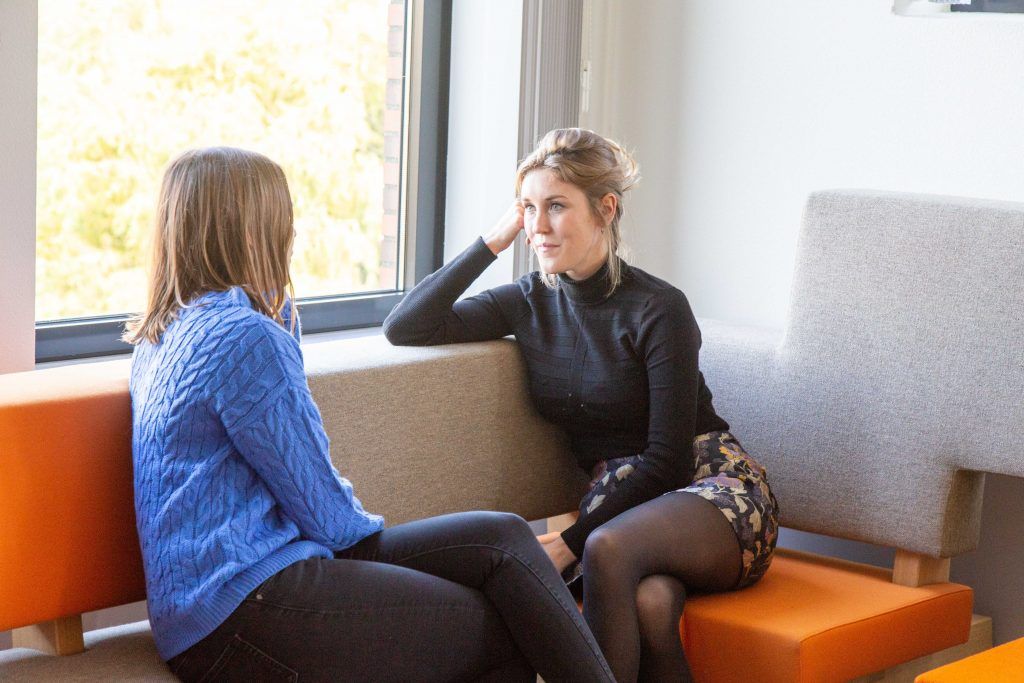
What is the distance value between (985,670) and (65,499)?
1.39 metres

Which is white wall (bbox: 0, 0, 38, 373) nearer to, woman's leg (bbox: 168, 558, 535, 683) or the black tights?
woman's leg (bbox: 168, 558, 535, 683)

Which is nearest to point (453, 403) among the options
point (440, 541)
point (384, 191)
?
point (440, 541)

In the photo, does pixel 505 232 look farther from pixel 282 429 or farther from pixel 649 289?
pixel 282 429

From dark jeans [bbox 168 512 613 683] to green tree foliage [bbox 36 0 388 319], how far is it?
0.88 meters

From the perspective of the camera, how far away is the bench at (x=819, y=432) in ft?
7.16

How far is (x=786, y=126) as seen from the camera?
3055 millimetres

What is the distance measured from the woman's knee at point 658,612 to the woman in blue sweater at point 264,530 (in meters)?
0.24

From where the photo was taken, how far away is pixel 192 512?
177cm

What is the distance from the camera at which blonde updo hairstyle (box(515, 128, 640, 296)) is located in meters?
2.45

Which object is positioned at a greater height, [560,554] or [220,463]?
[220,463]

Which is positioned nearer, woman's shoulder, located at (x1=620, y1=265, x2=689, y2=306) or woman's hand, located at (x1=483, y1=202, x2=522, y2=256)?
woman's shoulder, located at (x1=620, y1=265, x2=689, y2=306)

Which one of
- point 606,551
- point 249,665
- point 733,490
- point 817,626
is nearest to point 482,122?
point 733,490

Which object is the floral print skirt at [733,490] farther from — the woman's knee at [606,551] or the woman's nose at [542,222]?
the woman's nose at [542,222]

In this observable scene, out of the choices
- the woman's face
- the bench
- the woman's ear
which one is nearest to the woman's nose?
the woman's face
